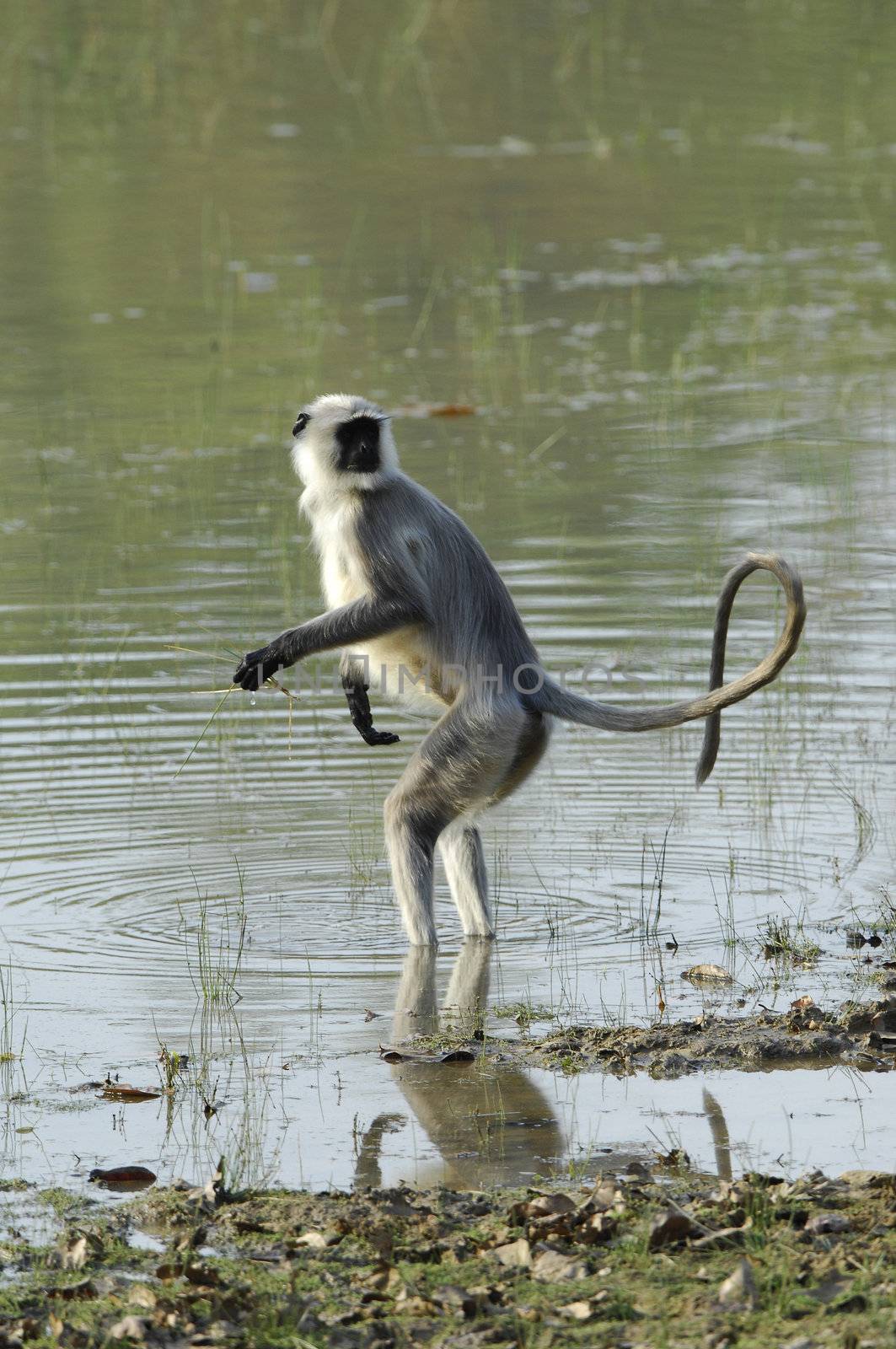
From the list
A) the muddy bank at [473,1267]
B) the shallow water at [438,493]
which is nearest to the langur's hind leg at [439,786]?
the shallow water at [438,493]

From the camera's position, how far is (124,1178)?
5215 mm

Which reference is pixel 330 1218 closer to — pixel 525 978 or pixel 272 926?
pixel 525 978

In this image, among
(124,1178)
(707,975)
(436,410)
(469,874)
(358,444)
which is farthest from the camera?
(436,410)

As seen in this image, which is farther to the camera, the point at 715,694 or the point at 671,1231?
the point at 715,694

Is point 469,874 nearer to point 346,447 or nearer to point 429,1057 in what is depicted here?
point 429,1057

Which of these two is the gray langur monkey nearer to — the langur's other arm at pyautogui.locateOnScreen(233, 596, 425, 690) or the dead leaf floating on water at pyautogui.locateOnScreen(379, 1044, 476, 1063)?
the langur's other arm at pyautogui.locateOnScreen(233, 596, 425, 690)

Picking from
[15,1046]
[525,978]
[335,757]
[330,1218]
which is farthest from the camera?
[335,757]

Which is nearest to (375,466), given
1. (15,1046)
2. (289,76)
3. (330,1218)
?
(15,1046)

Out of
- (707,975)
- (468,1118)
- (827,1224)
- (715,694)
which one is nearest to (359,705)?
(715,694)

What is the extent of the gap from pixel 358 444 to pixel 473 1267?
3332 millimetres

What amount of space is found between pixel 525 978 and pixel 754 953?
78 centimetres

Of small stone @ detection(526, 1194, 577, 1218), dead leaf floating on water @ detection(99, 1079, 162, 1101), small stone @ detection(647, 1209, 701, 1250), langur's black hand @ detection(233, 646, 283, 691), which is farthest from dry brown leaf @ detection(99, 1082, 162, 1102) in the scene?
small stone @ detection(647, 1209, 701, 1250)

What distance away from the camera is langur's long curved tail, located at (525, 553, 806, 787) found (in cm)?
668

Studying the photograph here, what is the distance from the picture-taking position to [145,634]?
11336 mm
